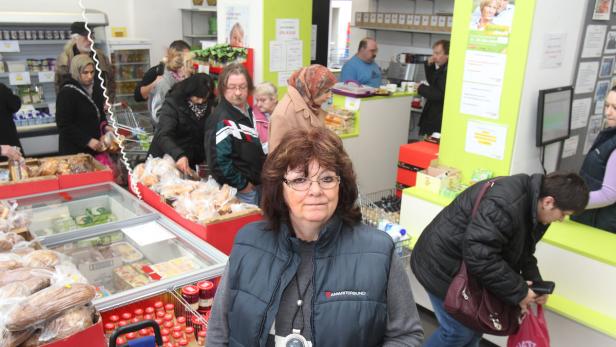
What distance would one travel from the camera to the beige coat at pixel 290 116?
3.58 m

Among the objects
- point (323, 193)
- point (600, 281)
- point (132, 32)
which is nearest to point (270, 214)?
point (323, 193)

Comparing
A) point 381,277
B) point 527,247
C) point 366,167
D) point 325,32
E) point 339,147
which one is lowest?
point 366,167

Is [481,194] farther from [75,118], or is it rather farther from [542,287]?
[75,118]

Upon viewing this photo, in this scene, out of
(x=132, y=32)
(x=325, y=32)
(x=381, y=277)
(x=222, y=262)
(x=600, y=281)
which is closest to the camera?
(x=381, y=277)

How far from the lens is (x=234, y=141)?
11.7 ft

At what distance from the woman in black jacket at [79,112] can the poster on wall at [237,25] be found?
2054 millimetres

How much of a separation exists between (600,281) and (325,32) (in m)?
6.25

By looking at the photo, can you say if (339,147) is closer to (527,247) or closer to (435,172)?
(527,247)

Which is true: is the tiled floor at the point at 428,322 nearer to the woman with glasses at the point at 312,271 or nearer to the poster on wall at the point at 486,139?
the poster on wall at the point at 486,139

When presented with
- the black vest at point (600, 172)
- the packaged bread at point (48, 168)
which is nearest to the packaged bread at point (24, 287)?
the packaged bread at point (48, 168)

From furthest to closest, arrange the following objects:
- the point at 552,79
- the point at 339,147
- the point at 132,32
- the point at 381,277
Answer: the point at 132,32, the point at 552,79, the point at 339,147, the point at 381,277

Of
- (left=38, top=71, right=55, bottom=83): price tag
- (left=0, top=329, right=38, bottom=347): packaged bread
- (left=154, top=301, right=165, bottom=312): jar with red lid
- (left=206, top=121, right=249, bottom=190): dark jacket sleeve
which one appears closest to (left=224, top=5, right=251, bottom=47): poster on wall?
(left=206, top=121, right=249, bottom=190): dark jacket sleeve

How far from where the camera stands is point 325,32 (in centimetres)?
843

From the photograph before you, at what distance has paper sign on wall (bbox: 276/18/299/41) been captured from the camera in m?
6.23
